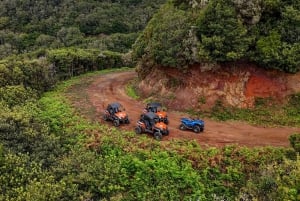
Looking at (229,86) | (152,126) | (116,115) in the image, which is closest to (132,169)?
(152,126)

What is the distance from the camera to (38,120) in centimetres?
2898

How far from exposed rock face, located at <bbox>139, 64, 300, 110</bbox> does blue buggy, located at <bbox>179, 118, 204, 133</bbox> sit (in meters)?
3.38

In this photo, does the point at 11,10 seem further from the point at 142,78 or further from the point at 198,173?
the point at 198,173

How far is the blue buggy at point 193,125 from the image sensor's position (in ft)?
90.3

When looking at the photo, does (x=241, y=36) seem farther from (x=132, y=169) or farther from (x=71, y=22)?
(x=71, y=22)

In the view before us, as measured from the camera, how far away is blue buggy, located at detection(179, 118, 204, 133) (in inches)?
→ 1083

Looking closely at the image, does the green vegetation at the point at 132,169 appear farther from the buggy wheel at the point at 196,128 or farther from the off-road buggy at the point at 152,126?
the buggy wheel at the point at 196,128

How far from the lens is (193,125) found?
2767cm

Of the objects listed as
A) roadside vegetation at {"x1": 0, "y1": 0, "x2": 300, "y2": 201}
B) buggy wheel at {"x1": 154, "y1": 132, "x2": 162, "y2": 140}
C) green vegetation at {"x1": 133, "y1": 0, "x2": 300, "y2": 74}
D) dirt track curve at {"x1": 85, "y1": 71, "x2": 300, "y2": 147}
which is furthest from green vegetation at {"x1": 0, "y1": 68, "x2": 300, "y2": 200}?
green vegetation at {"x1": 133, "y1": 0, "x2": 300, "y2": 74}

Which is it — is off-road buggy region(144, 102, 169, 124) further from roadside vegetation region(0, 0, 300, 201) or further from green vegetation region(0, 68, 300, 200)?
green vegetation region(0, 68, 300, 200)

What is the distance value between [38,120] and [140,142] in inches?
314

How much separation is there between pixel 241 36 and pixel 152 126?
30.5 ft

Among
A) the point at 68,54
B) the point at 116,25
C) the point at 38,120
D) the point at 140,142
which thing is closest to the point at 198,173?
the point at 140,142

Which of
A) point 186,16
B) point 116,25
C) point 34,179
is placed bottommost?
point 116,25
